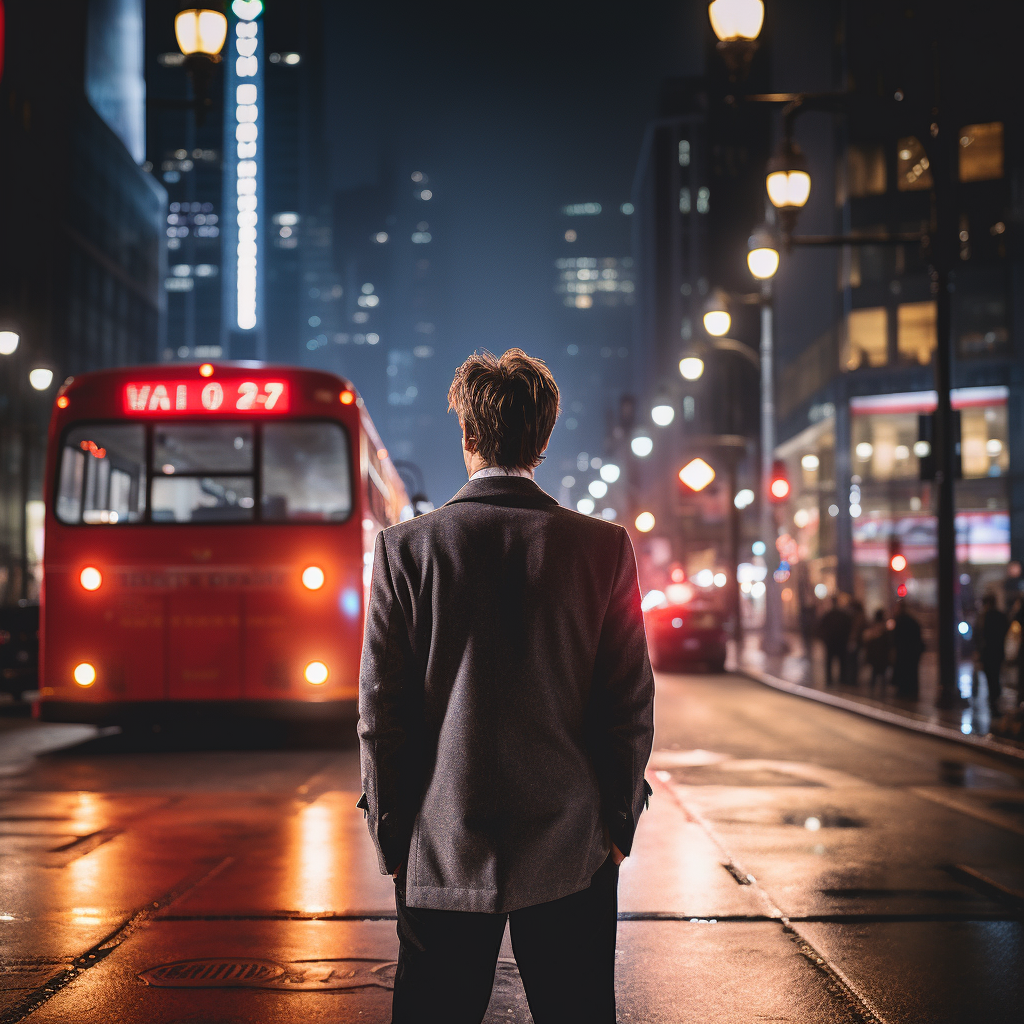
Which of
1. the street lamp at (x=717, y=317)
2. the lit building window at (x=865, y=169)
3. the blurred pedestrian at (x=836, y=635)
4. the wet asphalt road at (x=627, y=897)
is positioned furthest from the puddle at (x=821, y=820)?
the lit building window at (x=865, y=169)

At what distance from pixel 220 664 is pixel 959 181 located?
39.9 meters

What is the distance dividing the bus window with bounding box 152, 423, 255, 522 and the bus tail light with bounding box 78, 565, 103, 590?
80 centimetres

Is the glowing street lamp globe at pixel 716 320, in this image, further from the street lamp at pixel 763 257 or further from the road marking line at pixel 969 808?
the road marking line at pixel 969 808

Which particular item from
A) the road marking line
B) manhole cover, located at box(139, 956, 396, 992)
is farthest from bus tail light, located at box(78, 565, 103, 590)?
the road marking line

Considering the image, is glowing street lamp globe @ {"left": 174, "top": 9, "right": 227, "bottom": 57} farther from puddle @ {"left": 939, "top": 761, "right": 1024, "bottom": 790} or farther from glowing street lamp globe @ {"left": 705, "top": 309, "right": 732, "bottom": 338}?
glowing street lamp globe @ {"left": 705, "top": 309, "right": 732, "bottom": 338}

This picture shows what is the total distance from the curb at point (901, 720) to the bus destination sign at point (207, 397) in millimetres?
8278

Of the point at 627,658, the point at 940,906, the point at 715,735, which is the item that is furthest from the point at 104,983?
the point at 715,735

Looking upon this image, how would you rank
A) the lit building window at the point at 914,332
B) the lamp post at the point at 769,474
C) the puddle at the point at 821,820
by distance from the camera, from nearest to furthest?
the puddle at the point at 821,820 < the lamp post at the point at 769,474 < the lit building window at the point at 914,332

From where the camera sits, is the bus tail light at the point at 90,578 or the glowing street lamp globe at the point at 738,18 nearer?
the glowing street lamp globe at the point at 738,18

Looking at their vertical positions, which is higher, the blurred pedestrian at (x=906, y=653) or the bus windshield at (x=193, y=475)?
the bus windshield at (x=193, y=475)

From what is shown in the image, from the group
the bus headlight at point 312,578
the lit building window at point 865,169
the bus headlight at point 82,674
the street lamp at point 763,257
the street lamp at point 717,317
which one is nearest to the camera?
the bus headlight at point 82,674

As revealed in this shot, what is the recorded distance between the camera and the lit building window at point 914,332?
4425cm

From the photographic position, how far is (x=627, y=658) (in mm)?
2830

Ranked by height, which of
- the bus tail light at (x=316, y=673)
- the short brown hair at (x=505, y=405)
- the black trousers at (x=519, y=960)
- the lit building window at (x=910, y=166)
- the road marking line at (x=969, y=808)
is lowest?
the road marking line at (x=969, y=808)
